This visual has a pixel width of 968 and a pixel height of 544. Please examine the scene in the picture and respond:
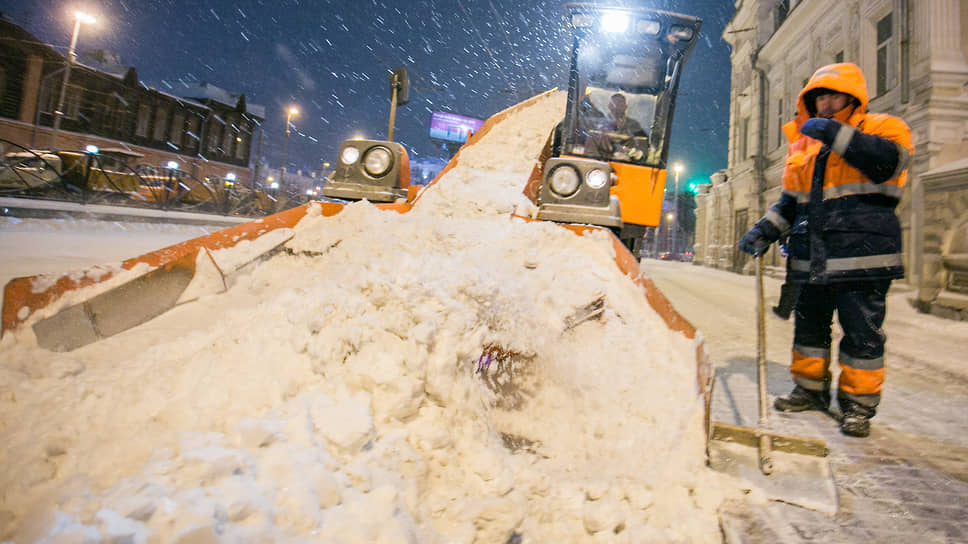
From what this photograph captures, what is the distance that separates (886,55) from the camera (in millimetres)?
11219

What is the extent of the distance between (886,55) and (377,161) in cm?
1465

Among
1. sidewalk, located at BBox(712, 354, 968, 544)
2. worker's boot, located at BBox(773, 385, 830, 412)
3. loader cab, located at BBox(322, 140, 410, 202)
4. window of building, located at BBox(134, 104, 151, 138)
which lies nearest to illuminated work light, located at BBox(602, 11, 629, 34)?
loader cab, located at BBox(322, 140, 410, 202)

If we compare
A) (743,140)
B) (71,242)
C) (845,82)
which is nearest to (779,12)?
(743,140)

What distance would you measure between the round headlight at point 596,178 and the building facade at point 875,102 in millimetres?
6960

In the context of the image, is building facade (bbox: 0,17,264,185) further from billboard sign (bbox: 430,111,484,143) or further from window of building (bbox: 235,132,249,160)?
billboard sign (bbox: 430,111,484,143)

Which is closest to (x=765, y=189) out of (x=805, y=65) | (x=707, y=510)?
(x=805, y=65)

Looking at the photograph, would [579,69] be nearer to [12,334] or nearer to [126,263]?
[126,263]

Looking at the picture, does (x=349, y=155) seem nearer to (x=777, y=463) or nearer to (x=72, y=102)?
(x=777, y=463)

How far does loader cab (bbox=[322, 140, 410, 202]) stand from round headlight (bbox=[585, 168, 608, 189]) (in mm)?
1502

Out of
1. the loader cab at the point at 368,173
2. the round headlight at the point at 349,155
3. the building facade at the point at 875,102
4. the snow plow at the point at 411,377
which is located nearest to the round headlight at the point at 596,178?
the snow plow at the point at 411,377

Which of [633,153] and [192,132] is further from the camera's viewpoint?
[192,132]

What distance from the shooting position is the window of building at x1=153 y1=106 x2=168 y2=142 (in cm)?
3259

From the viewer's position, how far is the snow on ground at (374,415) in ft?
Result: 3.41

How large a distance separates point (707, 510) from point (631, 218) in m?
3.16
